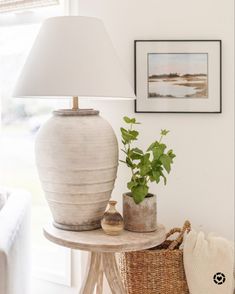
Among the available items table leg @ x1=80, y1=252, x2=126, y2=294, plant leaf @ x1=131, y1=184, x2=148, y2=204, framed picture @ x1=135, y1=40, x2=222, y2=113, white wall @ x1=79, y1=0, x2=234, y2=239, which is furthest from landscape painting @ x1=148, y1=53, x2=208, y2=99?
table leg @ x1=80, y1=252, x2=126, y2=294

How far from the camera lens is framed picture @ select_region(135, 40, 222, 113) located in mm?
2275

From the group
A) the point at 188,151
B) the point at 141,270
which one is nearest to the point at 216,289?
the point at 141,270

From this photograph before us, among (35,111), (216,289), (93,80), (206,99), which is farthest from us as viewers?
(35,111)

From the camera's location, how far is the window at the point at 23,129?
107 inches

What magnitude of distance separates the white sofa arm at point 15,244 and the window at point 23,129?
1.15 ft

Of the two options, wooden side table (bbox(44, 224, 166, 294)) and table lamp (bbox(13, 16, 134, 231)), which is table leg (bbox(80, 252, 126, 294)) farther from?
table lamp (bbox(13, 16, 134, 231))

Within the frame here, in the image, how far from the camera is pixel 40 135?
1831mm

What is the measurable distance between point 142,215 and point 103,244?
23cm

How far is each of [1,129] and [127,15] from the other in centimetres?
112

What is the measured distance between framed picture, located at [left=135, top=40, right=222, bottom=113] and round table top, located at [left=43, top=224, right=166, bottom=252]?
745mm

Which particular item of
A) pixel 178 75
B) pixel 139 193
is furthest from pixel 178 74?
pixel 139 193

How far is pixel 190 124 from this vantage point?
2320 millimetres

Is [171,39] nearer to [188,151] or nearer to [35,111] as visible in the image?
[188,151]

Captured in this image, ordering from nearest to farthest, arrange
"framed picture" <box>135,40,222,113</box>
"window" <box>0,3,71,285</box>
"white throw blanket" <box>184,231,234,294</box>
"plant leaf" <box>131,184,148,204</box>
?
"plant leaf" <box>131,184,148,204</box>
"white throw blanket" <box>184,231,234,294</box>
"framed picture" <box>135,40,222,113</box>
"window" <box>0,3,71,285</box>
